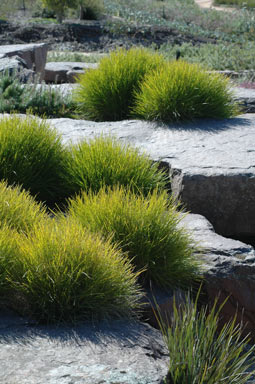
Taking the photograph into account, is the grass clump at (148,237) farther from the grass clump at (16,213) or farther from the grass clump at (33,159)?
the grass clump at (33,159)

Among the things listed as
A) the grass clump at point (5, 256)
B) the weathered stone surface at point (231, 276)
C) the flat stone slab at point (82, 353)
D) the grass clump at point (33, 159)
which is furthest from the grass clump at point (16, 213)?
the weathered stone surface at point (231, 276)

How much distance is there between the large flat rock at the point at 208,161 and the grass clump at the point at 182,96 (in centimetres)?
15

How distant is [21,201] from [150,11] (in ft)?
69.2

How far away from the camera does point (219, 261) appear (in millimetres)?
3219

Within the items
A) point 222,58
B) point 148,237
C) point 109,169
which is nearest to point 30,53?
point 222,58

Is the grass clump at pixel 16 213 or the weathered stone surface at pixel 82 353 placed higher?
the grass clump at pixel 16 213

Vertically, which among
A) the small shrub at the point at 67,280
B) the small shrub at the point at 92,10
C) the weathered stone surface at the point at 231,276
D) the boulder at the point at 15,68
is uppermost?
the small shrub at the point at 92,10

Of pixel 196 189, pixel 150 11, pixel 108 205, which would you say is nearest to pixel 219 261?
pixel 108 205

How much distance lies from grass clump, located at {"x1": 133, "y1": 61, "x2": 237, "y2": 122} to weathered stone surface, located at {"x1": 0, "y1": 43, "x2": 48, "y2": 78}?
3.46 meters

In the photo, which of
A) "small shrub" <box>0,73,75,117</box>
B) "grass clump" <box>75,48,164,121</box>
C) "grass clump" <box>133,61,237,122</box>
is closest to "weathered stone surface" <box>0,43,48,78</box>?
"small shrub" <box>0,73,75,117</box>

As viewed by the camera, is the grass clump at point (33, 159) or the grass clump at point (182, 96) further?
the grass clump at point (182, 96)

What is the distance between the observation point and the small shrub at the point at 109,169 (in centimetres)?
383

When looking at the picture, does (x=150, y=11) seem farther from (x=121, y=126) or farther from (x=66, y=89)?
(x=121, y=126)

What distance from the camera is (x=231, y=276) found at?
3.18m
